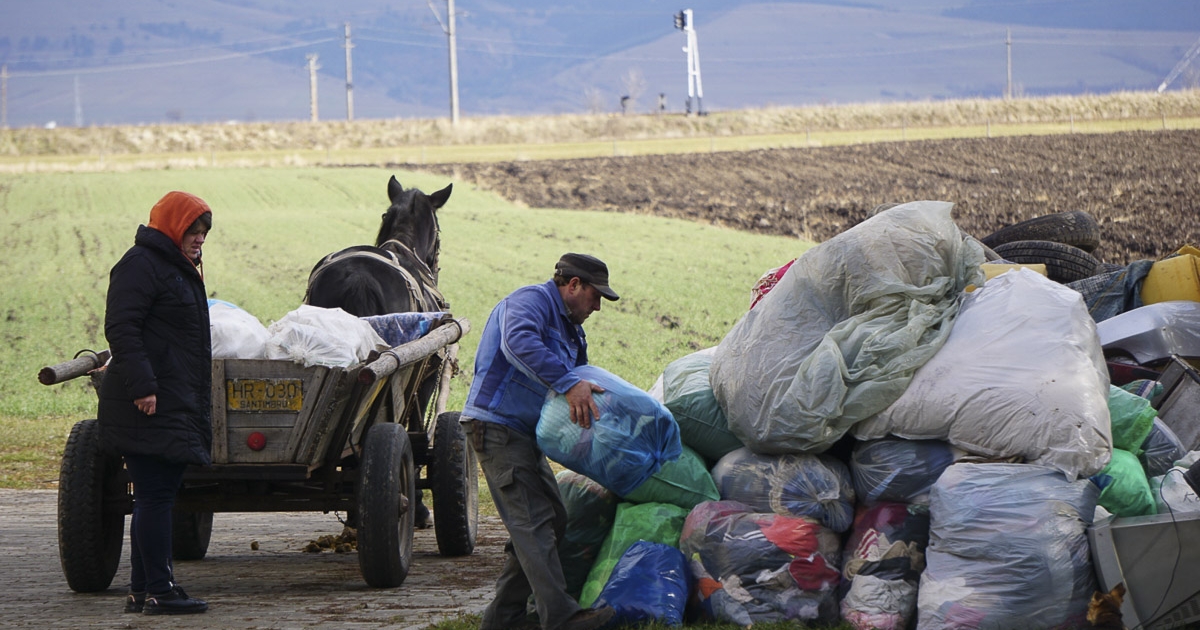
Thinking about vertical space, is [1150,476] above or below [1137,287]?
below

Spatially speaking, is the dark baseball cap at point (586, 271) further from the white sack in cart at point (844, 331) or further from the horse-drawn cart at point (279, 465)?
the horse-drawn cart at point (279, 465)

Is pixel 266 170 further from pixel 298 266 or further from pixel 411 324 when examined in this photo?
pixel 411 324

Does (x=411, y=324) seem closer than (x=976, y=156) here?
Yes

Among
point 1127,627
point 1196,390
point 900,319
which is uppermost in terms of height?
point 900,319

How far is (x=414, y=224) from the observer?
9.44 meters

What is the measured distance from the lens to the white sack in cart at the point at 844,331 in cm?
542

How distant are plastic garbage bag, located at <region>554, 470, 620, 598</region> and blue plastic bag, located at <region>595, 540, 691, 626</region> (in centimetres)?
39

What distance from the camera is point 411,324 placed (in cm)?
727

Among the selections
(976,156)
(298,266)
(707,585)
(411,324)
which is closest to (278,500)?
(411,324)

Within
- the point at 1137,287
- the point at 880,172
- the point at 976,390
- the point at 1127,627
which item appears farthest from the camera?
the point at 880,172

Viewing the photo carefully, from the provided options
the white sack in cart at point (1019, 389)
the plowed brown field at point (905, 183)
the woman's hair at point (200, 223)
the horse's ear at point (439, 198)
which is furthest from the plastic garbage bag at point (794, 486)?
the plowed brown field at point (905, 183)

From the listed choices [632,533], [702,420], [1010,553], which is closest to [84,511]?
[632,533]

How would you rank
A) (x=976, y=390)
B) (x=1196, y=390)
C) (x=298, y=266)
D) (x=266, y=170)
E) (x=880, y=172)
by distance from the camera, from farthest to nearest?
(x=266, y=170) → (x=880, y=172) → (x=298, y=266) → (x=1196, y=390) → (x=976, y=390)

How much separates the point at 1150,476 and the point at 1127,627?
1.18 meters
